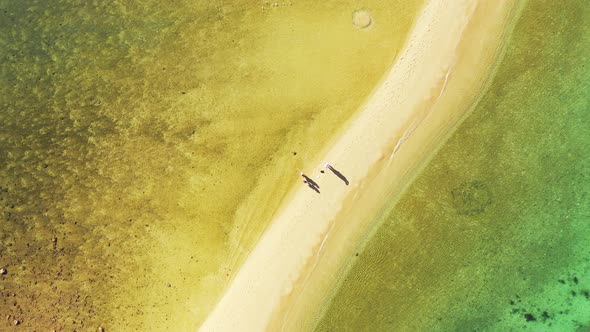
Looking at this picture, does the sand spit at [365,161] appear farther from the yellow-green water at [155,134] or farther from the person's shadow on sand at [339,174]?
the yellow-green water at [155,134]

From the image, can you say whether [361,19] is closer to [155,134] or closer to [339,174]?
[339,174]

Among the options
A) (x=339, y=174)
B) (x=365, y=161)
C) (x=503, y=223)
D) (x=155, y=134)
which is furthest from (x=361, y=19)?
(x=503, y=223)

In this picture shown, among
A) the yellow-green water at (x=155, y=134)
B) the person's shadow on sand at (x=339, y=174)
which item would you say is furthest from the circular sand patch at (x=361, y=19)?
the person's shadow on sand at (x=339, y=174)

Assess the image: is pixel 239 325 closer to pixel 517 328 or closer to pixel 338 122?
pixel 338 122

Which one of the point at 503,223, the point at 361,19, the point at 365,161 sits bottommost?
the point at 365,161

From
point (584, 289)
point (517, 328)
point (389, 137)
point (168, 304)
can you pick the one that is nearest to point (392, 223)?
point (389, 137)

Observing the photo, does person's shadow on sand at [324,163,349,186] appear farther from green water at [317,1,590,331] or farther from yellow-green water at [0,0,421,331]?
green water at [317,1,590,331]
